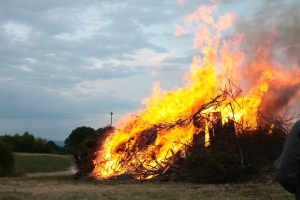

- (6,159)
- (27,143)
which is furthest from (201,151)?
(27,143)

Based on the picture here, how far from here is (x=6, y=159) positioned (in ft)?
77.2

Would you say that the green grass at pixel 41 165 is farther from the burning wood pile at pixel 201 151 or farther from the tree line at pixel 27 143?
the tree line at pixel 27 143

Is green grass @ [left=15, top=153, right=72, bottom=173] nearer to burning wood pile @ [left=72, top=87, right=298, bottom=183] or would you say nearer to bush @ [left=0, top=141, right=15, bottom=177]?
bush @ [left=0, top=141, right=15, bottom=177]

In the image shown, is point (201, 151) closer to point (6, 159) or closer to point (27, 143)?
point (6, 159)

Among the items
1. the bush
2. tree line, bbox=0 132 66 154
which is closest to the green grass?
the bush

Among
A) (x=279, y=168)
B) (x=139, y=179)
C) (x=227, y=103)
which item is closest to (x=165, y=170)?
(x=139, y=179)

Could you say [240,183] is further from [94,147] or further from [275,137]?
[94,147]

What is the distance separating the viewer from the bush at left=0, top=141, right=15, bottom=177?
76.2 feet

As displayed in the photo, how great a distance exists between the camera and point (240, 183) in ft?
43.9

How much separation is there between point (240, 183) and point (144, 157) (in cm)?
448

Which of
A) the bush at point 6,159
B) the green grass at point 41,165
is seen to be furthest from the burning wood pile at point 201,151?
the green grass at point 41,165

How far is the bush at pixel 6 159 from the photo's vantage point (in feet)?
76.2

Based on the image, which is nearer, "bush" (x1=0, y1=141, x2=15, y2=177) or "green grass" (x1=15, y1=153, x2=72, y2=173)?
"bush" (x1=0, y1=141, x2=15, y2=177)

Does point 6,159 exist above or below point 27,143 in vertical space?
below
